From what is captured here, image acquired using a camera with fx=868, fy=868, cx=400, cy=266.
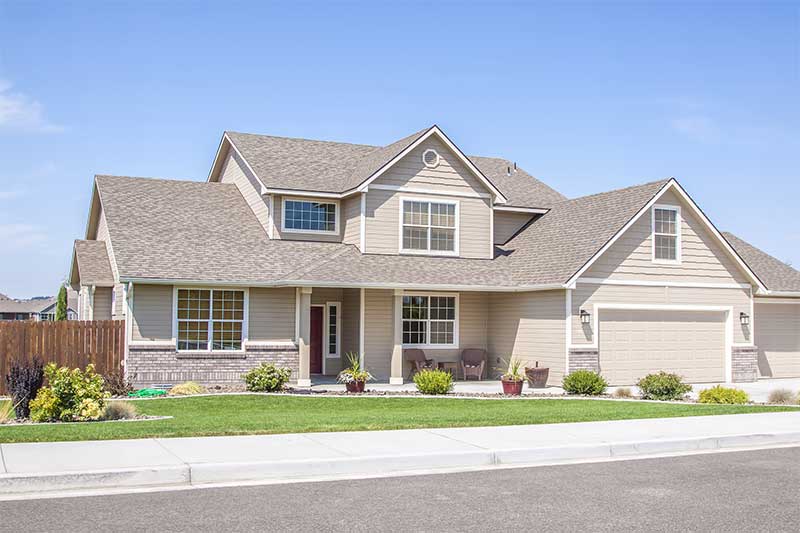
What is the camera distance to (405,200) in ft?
88.1

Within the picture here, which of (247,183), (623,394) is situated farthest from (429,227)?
(623,394)

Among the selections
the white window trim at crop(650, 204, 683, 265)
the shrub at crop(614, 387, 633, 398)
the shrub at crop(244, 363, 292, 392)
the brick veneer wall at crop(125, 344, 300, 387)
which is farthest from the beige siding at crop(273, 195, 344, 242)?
the shrub at crop(614, 387, 633, 398)

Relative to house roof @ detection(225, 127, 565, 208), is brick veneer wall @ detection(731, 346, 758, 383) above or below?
below

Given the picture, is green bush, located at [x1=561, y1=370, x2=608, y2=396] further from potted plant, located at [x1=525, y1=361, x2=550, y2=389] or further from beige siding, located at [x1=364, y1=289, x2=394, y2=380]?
beige siding, located at [x1=364, y1=289, x2=394, y2=380]

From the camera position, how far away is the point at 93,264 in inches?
1054

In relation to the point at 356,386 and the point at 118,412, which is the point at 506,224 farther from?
the point at 118,412

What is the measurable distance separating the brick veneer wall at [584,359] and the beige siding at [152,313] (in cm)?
1095

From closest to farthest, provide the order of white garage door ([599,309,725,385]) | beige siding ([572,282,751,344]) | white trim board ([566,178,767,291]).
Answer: white trim board ([566,178,767,291])
beige siding ([572,282,751,344])
white garage door ([599,309,725,385])

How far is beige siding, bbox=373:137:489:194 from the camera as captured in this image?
87.7ft

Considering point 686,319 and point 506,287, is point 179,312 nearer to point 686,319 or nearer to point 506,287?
point 506,287

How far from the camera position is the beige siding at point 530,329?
2442cm

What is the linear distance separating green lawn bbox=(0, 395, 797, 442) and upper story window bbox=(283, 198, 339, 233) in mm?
8411

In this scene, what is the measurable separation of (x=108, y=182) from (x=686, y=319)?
61.3 feet

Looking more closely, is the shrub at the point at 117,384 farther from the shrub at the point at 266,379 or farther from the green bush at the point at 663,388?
the green bush at the point at 663,388
